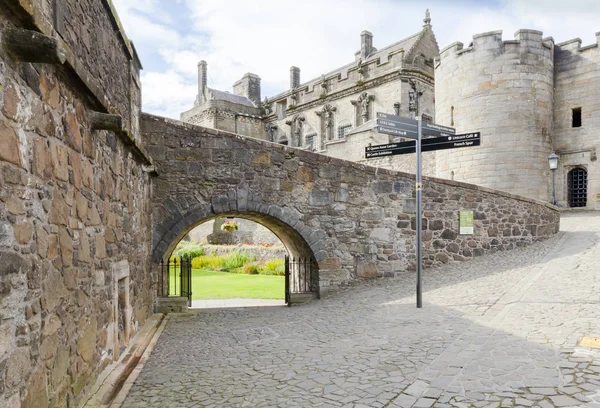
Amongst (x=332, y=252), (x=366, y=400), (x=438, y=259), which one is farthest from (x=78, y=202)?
(x=438, y=259)

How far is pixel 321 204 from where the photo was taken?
9.88 metres

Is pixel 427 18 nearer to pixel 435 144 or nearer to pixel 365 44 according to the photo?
pixel 365 44

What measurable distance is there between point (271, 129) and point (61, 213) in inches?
1482

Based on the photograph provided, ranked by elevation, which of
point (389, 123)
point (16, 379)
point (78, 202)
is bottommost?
point (16, 379)

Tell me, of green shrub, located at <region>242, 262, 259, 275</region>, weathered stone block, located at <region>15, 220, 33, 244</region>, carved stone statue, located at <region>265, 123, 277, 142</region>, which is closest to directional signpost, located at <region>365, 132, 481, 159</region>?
weathered stone block, located at <region>15, 220, 33, 244</region>

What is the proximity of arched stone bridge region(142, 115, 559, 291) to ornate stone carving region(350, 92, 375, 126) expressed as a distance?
62.7 feet

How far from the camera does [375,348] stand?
547cm

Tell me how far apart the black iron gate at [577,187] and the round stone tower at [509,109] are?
3.92ft

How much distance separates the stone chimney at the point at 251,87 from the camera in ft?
145

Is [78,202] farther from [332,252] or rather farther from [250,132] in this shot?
[250,132]

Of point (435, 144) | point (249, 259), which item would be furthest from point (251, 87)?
point (435, 144)

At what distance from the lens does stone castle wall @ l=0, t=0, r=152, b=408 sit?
254cm

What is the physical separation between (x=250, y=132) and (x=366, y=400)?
37.6 meters

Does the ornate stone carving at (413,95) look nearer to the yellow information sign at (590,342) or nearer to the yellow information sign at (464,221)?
the yellow information sign at (464,221)
